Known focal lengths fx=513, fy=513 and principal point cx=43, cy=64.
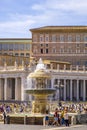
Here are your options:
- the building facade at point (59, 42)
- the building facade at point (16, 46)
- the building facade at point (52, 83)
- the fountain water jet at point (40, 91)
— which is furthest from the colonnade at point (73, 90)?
the fountain water jet at point (40, 91)

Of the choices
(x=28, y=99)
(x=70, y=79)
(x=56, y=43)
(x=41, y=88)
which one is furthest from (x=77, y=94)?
(x=41, y=88)

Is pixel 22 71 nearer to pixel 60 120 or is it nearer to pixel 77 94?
pixel 77 94

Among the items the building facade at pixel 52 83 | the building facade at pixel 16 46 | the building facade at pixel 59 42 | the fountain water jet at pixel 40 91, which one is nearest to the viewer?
the fountain water jet at pixel 40 91

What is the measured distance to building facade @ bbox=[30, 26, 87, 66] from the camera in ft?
430

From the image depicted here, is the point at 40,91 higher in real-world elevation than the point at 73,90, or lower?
higher

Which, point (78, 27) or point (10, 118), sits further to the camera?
point (78, 27)

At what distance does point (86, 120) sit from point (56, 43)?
309 feet

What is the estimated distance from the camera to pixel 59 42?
13325 cm

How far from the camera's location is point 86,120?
39.5 metres

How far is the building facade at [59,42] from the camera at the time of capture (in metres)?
131

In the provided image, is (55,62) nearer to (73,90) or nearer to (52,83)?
(73,90)

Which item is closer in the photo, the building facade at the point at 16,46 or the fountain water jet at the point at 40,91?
the fountain water jet at the point at 40,91

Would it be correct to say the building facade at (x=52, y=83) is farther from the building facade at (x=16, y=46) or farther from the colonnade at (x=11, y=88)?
the building facade at (x=16, y=46)

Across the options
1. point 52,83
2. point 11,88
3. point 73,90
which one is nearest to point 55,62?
point 73,90
